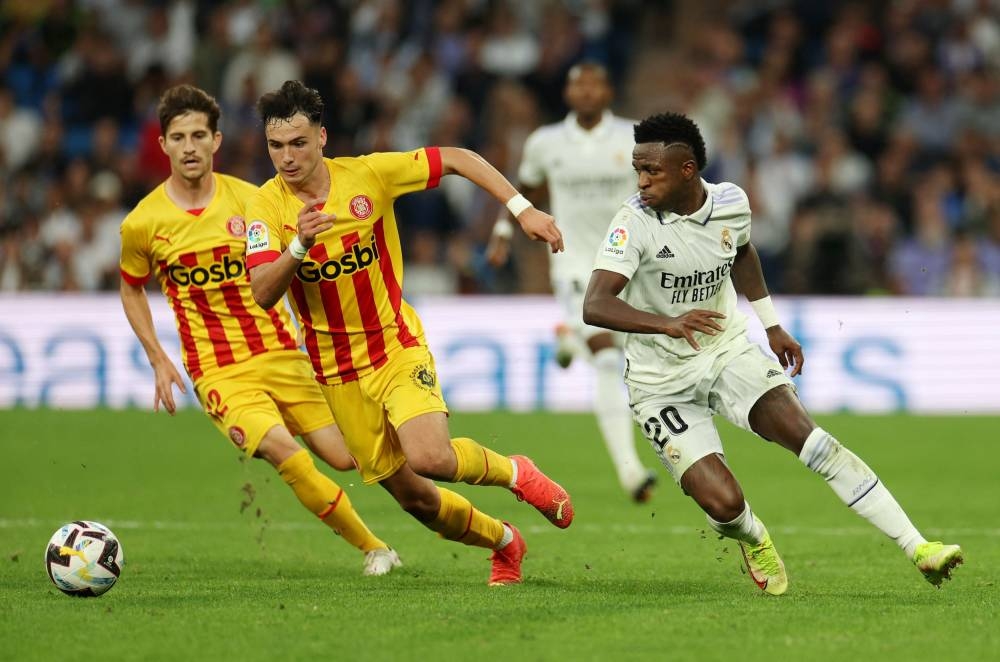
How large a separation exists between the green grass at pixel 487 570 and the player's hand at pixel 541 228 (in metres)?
1.52

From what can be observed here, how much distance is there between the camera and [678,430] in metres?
7.08

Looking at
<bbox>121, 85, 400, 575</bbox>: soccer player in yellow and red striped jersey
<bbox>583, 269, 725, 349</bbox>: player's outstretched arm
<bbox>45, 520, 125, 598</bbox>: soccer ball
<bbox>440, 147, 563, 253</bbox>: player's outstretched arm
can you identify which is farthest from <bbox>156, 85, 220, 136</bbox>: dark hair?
<bbox>583, 269, 725, 349</bbox>: player's outstretched arm

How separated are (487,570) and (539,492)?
0.90 metres

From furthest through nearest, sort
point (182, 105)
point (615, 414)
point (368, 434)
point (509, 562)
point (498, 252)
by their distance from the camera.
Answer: point (615, 414) → point (498, 252) → point (182, 105) → point (509, 562) → point (368, 434)

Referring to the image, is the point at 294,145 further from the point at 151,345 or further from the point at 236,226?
the point at 151,345

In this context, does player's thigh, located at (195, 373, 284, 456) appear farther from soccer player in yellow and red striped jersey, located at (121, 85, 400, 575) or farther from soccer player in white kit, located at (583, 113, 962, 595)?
soccer player in white kit, located at (583, 113, 962, 595)

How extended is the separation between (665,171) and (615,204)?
4.42 m

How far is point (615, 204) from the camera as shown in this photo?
1144cm

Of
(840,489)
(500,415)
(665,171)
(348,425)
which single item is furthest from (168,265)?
(500,415)

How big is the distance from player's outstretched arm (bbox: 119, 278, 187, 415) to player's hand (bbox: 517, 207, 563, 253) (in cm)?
219

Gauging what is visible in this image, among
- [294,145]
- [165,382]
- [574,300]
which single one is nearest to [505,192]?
[294,145]

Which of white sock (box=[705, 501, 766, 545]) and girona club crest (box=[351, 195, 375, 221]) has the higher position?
girona club crest (box=[351, 195, 375, 221])

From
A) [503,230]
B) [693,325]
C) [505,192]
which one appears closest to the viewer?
[693,325]

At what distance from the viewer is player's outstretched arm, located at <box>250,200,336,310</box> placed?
21.6 feet
